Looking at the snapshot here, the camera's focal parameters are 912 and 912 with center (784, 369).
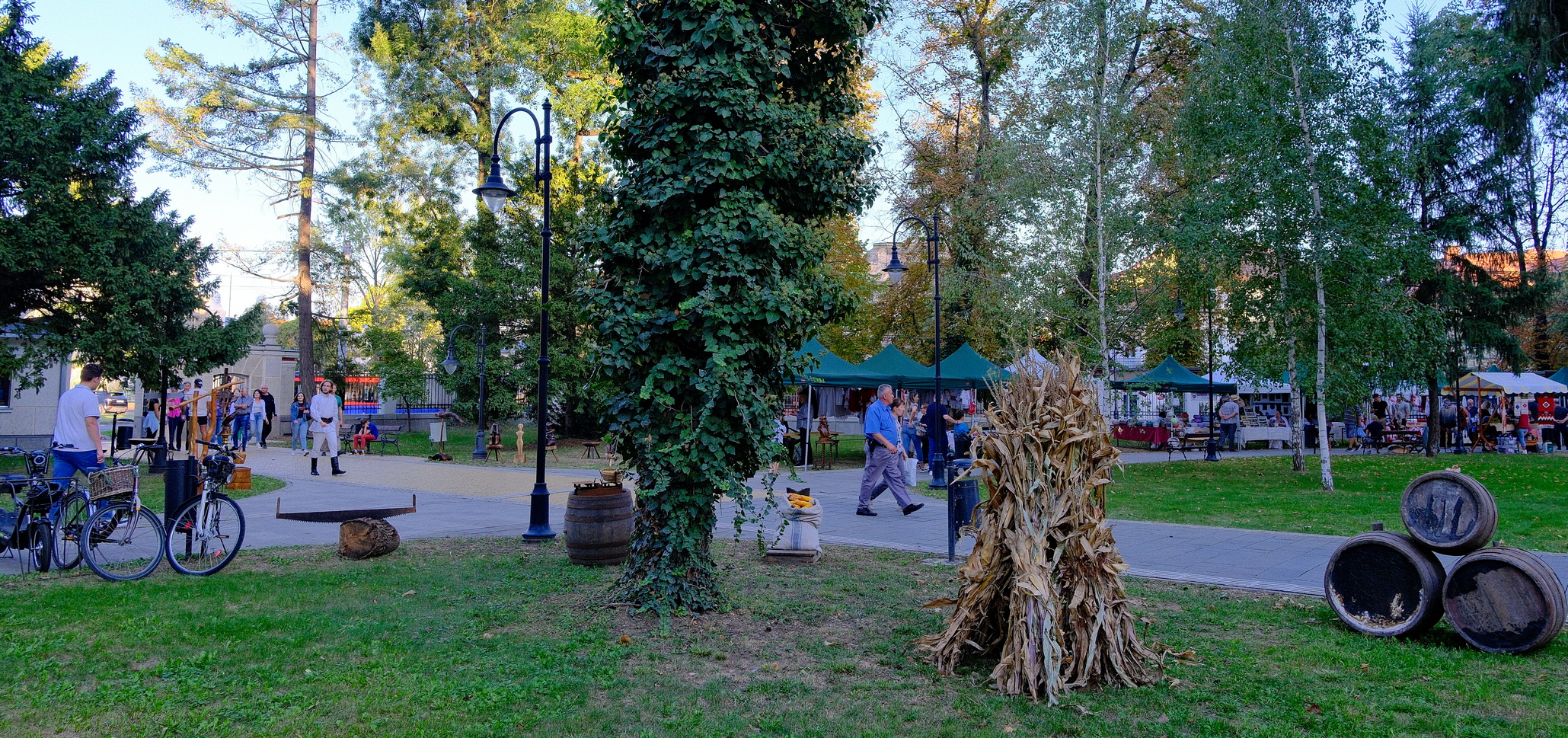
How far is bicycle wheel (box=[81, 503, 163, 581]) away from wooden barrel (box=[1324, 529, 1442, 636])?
8933 mm

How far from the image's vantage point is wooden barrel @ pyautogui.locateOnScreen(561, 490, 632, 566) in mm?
7887

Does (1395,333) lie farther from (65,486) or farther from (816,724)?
(65,486)

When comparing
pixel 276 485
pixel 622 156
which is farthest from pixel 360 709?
pixel 276 485

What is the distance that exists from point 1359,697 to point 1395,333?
13467mm

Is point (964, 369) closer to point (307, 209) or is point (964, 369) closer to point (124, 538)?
point (124, 538)

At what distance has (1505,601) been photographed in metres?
5.21

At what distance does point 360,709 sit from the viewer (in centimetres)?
427

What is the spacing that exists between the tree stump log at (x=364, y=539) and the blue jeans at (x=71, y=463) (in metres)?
2.16

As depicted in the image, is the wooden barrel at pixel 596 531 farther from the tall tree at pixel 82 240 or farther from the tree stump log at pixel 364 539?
the tall tree at pixel 82 240

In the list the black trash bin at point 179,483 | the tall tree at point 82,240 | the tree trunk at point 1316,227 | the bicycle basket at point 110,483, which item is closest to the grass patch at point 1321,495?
the tree trunk at point 1316,227

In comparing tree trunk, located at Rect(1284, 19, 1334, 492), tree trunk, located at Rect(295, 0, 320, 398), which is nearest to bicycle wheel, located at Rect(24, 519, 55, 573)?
tree trunk, located at Rect(1284, 19, 1334, 492)

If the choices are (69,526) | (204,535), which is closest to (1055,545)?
(204,535)

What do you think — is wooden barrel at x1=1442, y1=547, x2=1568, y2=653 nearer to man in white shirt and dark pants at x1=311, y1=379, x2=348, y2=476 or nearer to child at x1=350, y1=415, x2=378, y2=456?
man in white shirt and dark pants at x1=311, y1=379, x2=348, y2=476

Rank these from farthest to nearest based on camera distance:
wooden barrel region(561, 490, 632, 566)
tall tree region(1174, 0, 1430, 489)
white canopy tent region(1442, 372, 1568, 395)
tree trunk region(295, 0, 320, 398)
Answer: white canopy tent region(1442, 372, 1568, 395), tree trunk region(295, 0, 320, 398), tall tree region(1174, 0, 1430, 489), wooden barrel region(561, 490, 632, 566)
